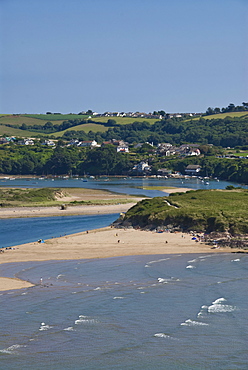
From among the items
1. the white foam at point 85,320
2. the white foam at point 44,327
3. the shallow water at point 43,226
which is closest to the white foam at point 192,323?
the white foam at point 85,320

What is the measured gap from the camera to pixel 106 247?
189 ft

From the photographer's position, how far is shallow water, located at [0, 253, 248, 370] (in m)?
27.4

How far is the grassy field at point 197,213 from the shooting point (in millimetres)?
61594

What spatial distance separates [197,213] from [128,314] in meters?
32.7

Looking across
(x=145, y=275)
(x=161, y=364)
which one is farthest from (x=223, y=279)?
(x=161, y=364)

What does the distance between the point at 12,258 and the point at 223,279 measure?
20811 mm

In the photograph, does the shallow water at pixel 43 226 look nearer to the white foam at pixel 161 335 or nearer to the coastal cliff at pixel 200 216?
the coastal cliff at pixel 200 216

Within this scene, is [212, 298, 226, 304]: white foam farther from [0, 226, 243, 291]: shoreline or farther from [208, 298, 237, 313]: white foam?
[0, 226, 243, 291]: shoreline

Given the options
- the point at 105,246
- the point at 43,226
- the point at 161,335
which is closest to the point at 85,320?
the point at 161,335

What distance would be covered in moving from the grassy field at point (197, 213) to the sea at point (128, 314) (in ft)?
32.5

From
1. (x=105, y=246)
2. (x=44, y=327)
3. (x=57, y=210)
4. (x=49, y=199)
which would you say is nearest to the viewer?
(x=44, y=327)

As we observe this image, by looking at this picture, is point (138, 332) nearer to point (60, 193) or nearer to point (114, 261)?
point (114, 261)

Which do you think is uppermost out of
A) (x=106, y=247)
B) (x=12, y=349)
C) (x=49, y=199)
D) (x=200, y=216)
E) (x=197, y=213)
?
(x=197, y=213)

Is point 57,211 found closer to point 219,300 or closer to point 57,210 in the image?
point 57,210
